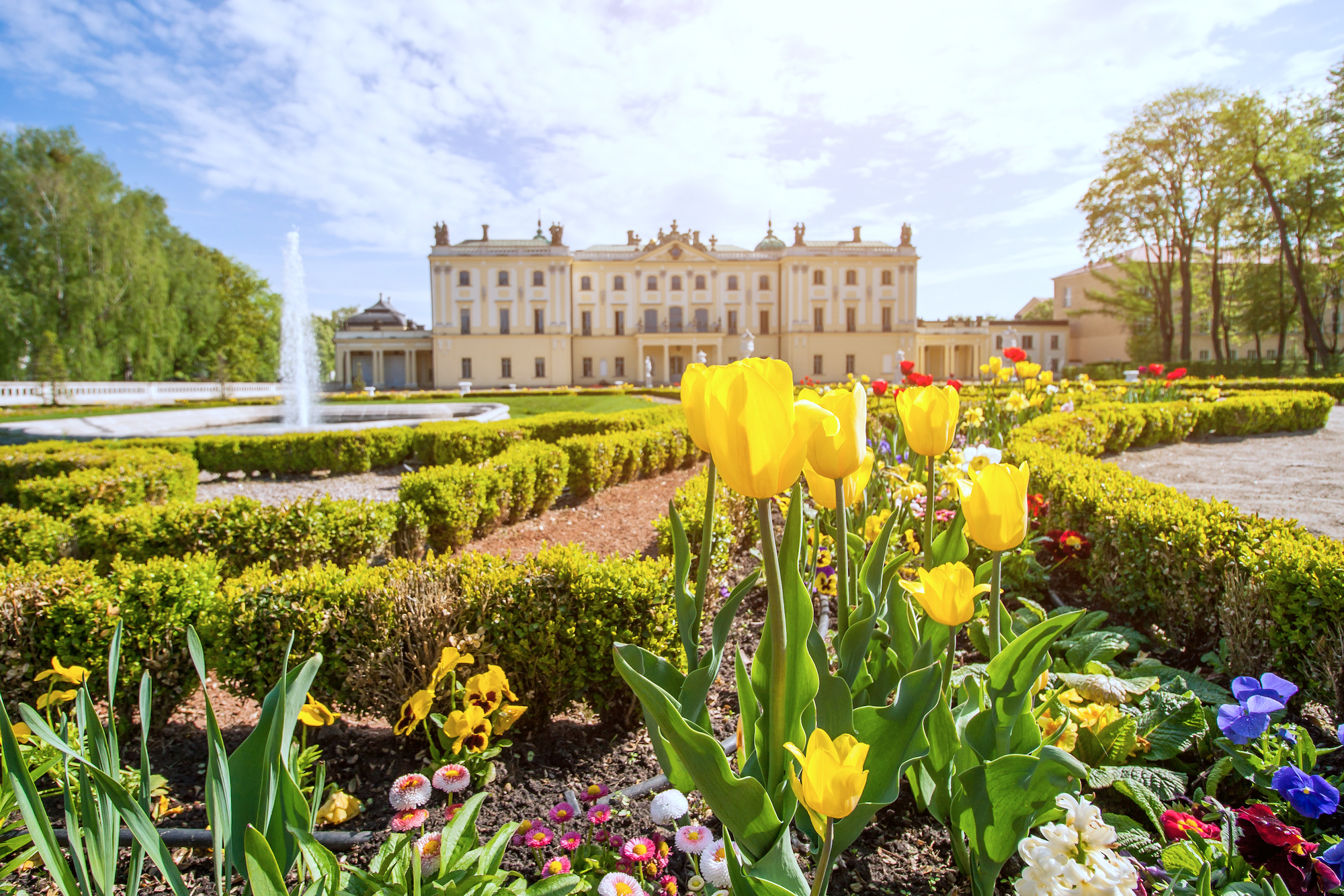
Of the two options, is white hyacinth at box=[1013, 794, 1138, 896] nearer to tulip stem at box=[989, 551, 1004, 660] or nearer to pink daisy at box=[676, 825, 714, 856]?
tulip stem at box=[989, 551, 1004, 660]

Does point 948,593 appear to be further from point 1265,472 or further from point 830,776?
point 1265,472

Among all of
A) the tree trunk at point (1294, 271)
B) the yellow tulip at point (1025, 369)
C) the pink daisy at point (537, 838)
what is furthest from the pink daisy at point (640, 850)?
the tree trunk at point (1294, 271)

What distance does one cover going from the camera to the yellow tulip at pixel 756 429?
0.82 metres

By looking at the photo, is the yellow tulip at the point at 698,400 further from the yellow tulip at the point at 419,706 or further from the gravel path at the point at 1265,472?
the gravel path at the point at 1265,472

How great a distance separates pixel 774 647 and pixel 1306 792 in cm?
120

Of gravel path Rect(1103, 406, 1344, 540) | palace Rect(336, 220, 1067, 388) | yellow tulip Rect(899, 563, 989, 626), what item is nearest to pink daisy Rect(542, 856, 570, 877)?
yellow tulip Rect(899, 563, 989, 626)

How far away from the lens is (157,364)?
1007 inches

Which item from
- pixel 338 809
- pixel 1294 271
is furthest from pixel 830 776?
pixel 1294 271

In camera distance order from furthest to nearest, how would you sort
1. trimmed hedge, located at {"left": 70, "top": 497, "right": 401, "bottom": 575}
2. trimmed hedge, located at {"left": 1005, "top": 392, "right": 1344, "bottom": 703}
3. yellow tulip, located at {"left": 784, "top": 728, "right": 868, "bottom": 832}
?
trimmed hedge, located at {"left": 70, "top": 497, "right": 401, "bottom": 575} → trimmed hedge, located at {"left": 1005, "top": 392, "right": 1344, "bottom": 703} → yellow tulip, located at {"left": 784, "top": 728, "right": 868, "bottom": 832}

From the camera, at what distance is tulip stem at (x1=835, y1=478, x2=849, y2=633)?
1.17 m

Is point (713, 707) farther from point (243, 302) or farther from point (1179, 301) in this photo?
point (243, 302)

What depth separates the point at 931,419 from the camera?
1.41 meters

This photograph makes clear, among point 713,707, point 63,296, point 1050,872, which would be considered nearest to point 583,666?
point 713,707

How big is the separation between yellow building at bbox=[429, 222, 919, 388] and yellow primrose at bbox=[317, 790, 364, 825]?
37.7 metres
